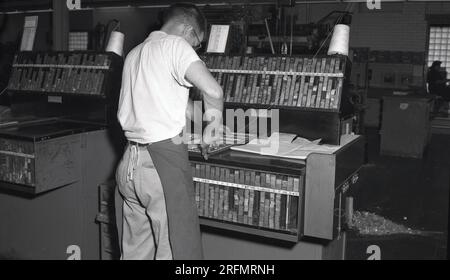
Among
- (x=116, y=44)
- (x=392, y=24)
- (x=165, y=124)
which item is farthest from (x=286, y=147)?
(x=392, y=24)

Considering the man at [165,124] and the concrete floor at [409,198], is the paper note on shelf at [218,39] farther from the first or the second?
the concrete floor at [409,198]

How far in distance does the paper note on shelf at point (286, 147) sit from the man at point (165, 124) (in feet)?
1.06

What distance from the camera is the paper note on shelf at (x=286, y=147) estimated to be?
2.07 meters

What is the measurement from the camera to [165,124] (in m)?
1.81

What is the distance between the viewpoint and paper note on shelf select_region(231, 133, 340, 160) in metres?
2.07

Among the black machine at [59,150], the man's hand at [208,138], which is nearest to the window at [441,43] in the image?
the black machine at [59,150]

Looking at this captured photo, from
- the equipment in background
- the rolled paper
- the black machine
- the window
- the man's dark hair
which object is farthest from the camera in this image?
the window

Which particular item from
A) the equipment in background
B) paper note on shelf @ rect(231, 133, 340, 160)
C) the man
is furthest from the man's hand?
the equipment in background

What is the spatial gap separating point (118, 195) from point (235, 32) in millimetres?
1175

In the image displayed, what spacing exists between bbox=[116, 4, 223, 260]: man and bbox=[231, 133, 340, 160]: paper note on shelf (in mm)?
322

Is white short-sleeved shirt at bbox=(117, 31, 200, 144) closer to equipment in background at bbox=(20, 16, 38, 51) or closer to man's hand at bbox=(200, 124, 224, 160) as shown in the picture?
man's hand at bbox=(200, 124, 224, 160)

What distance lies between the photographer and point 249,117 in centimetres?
247

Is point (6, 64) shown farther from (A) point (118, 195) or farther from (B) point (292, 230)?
(B) point (292, 230)

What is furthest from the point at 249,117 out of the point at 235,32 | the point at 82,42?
the point at 82,42
